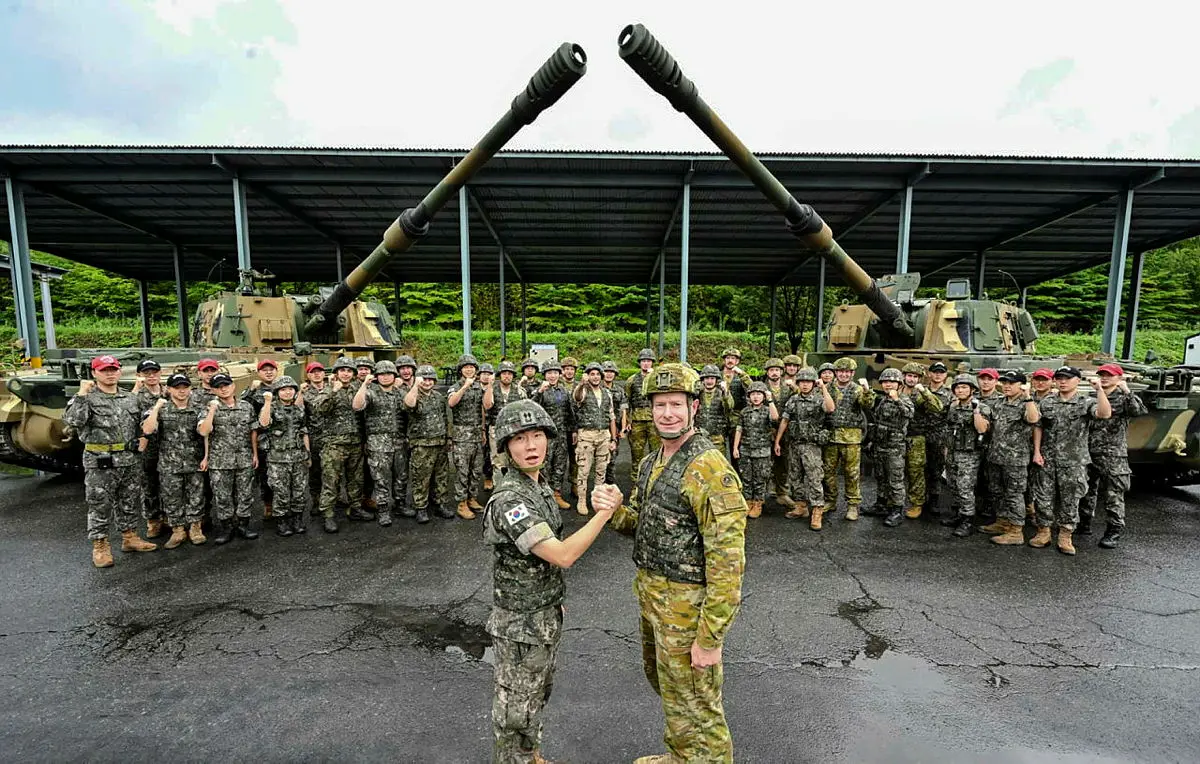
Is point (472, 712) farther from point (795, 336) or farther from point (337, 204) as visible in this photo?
point (795, 336)

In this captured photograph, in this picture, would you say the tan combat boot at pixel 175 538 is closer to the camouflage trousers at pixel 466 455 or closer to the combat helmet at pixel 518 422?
the camouflage trousers at pixel 466 455

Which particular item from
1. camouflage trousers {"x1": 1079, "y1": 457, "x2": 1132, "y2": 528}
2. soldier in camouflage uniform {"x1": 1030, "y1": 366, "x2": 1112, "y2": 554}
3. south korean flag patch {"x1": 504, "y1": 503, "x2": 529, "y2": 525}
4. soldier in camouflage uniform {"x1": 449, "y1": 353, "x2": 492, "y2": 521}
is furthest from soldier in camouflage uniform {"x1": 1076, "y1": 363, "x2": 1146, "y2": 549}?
soldier in camouflage uniform {"x1": 449, "y1": 353, "x2": 492, "y2": 521}

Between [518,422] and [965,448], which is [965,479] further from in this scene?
[518,422]

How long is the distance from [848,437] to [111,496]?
724 centimetres

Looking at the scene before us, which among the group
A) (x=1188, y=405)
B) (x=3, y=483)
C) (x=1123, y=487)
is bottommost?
(x=3, y=483)

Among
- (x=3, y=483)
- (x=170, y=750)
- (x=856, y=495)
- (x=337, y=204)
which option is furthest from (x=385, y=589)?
(x=337, y=204)

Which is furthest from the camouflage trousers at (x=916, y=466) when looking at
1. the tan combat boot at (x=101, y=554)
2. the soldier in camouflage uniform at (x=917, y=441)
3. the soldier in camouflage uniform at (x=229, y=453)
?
the tan combat boot at (x=101, y=554)

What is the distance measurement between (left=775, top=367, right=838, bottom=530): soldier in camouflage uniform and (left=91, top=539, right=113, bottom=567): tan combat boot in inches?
262

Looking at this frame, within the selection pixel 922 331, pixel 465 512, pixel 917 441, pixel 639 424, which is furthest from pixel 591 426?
pixel 922 331

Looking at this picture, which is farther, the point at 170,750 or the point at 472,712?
the point at 472,712

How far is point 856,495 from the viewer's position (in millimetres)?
6371

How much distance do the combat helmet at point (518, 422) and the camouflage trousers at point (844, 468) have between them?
4847 millimetres

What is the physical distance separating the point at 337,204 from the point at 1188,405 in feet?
48.3

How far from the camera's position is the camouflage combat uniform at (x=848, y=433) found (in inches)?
246
